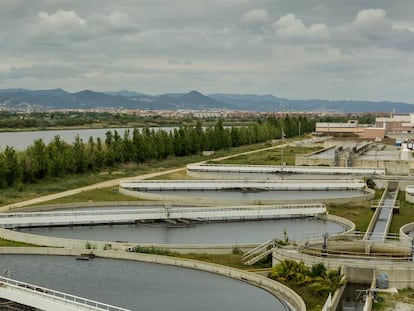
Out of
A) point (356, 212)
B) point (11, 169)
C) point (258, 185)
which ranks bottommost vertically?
point (356, 212)

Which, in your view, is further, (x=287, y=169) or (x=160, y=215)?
(x=287, y=169)

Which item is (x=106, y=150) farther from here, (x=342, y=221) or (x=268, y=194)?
(x=342, y=221)

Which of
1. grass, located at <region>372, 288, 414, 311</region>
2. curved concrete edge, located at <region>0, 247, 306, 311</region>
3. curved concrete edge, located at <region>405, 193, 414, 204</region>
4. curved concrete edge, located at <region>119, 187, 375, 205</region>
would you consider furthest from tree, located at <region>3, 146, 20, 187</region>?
grass, located at <region>372, 288, 414, 311</region>

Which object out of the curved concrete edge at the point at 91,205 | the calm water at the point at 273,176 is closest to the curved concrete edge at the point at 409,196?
the calm water at the point at 273,176

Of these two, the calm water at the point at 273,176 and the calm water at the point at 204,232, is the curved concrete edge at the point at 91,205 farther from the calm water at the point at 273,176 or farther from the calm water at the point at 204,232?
the calm water at the point at 273,176

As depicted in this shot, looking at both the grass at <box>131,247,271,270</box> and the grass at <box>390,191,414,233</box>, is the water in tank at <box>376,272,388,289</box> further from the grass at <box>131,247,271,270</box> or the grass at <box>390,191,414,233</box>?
the grass at <box>390,191,414,233</box>

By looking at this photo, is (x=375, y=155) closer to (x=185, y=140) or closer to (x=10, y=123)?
(x=185, y=140)

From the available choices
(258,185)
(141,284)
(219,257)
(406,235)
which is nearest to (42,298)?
(141,284)
